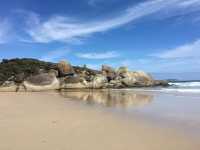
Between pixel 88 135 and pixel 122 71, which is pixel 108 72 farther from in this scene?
pixel 88 135

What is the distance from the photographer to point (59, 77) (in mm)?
34250

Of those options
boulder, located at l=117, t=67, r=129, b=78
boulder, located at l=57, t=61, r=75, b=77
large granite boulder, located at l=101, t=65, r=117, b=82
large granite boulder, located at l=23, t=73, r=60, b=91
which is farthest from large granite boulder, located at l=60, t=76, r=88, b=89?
boulder, located at l=117, t=67, r=129, b=78

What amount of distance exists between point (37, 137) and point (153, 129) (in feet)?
10.4

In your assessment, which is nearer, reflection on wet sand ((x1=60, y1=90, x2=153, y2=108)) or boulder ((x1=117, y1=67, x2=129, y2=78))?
reflection on wet sand ((x1=60, y1=90, x2=153, y2=108))

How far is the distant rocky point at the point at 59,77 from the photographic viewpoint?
3048cm

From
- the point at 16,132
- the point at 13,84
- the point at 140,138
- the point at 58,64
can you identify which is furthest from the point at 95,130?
the point at 58,64

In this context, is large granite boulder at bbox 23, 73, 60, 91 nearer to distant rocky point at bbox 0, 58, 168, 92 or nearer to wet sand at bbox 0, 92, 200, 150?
distant rocky point at bbox 0, 58, 168, 92

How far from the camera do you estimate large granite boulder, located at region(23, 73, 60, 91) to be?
30000 mm

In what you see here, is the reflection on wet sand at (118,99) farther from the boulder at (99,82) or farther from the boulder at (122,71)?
the boulder at (122,71)

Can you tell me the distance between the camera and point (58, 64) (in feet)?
118

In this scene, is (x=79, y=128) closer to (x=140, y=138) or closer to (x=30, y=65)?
(x=140, y=138)

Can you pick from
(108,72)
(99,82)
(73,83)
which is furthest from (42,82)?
(108,72)

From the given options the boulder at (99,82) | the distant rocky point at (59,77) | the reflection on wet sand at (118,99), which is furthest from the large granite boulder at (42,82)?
the reflection on wet sand at (118,99)

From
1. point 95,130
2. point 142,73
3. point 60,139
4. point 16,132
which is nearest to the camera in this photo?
point 60,139
